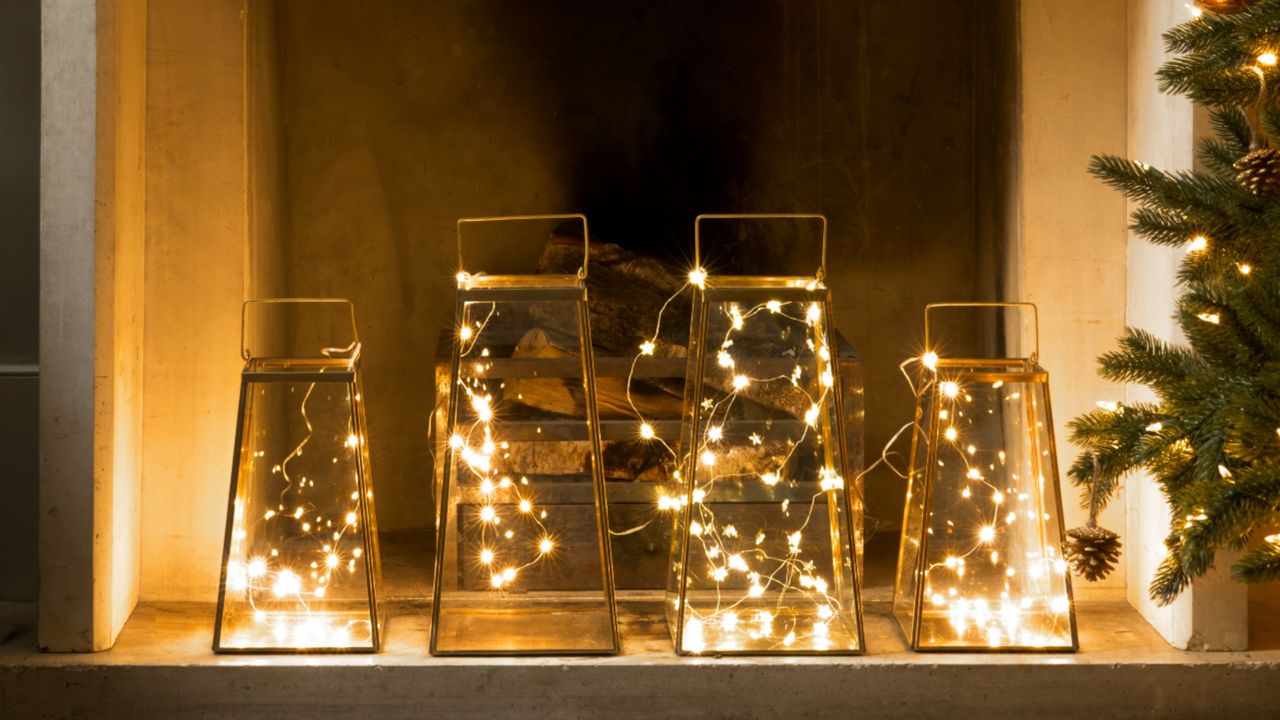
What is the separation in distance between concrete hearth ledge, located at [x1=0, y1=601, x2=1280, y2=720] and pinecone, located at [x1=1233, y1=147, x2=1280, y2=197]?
1159 millimetres

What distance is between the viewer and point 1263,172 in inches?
80.4

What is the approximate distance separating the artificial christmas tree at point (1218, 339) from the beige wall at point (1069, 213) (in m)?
0.86

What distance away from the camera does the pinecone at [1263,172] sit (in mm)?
2035

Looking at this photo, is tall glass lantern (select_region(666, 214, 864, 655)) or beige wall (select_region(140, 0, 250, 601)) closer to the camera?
tall glass lantern (select_region(666, 214, 864, 655))

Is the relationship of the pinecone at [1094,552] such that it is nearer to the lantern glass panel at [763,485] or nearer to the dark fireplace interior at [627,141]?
the lantern glass panel at [763,485]

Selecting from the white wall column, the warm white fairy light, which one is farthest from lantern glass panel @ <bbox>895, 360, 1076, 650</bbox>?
the white wall column

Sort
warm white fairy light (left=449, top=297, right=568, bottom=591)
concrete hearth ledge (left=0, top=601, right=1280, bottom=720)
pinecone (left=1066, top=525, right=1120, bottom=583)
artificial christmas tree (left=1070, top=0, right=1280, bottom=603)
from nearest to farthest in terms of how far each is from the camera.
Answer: artificial christmas tree (left=1070, top=0, right=1280, bottom=603)
pinecone (left=1066, top=525, right=1120, bottom=583)
concrete hearth ledge (left=0, top=601, right=1280, bottom=720)
warm white fairy light (left=449, top=297, right=568, bottom=591)

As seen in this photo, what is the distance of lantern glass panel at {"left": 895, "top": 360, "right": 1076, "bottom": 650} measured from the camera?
9.29 ft

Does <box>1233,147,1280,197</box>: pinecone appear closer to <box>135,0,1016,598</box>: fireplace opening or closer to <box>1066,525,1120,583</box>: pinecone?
<box>1066,525,1120,583</box>: pinecone

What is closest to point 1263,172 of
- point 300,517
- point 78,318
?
point 300,517

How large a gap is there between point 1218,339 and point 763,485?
115 cm

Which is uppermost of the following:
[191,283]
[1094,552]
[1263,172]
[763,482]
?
[1263,172]

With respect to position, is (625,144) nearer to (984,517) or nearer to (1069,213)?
(1069,213)

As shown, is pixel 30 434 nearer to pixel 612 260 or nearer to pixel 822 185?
pixel 612 260
